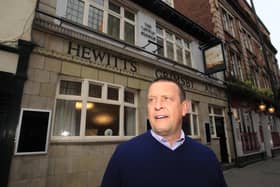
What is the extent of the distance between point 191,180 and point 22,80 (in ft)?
15.1

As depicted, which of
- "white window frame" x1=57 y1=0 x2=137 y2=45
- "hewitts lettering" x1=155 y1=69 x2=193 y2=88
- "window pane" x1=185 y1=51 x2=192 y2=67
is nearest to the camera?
"white window frame" x1=57 y1=0 x2=137 y2=45

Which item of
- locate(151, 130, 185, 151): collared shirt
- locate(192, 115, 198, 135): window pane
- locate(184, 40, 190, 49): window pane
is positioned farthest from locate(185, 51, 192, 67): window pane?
locate(151, 130, 185, 151): collared shirt

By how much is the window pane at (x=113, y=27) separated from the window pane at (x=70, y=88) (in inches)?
106

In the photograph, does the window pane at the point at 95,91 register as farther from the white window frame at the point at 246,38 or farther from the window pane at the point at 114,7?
the white window frame at the point at 246,38

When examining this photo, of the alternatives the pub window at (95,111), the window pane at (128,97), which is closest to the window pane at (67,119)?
the pub window at (95,111)

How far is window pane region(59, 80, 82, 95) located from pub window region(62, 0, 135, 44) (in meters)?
2.27

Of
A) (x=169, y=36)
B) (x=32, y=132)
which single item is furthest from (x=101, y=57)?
(x=169, y=36)

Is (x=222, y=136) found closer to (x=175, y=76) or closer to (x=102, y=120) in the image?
(x=175, y=76)

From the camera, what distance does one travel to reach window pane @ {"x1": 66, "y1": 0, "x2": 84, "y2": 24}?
5871mm

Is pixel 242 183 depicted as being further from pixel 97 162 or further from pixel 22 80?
pixel 22 80

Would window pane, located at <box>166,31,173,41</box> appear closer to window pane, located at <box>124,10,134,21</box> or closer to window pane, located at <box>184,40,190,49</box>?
window pane, located at <box>184,40,190,49</box>

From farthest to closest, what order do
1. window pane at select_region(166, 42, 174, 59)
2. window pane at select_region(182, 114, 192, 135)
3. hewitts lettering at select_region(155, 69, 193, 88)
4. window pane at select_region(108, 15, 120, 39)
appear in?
1. window pane at select_region(166, 42, 174, 59)
2. window pane at select_region(182, 114, 192, 135)
3. hewitts lettering at select_region(155, 69, 193, 88)
4. window pane at select_region(108, 15, 120, 39)

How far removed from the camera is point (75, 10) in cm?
604

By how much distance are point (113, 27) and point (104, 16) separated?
54 cm
